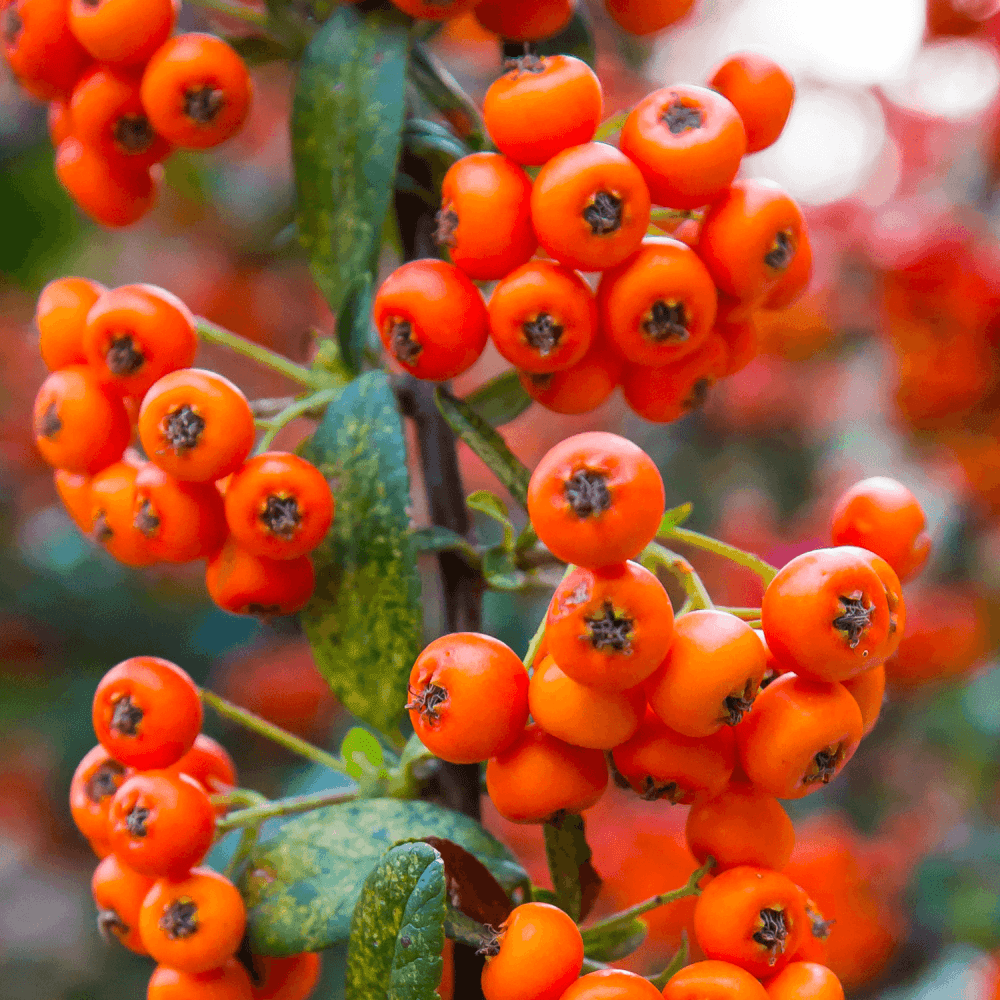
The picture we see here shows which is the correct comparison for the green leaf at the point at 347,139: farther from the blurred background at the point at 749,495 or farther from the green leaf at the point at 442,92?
the blurred background at the point at 749,495

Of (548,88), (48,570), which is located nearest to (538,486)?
(548,88)

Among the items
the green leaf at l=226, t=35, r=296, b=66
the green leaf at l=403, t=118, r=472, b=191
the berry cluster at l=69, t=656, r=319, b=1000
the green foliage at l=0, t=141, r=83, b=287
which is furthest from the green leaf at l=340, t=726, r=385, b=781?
the green foliage at l=0, t=141, r=83, b=287

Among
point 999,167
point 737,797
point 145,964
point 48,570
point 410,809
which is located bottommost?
point 145,964

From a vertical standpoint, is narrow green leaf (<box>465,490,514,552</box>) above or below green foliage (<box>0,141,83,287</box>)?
below

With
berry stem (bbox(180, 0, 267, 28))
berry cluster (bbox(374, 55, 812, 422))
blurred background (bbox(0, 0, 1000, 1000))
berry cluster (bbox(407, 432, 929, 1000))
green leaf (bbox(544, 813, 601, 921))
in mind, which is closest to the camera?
berry cluster (bbox(407, 432, 929, 1000))

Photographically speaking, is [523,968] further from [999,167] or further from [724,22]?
[724,22]

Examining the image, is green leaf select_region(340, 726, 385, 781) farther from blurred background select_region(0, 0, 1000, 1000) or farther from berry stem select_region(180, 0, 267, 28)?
blurred background select_region(0, 0, 1000, 1000)
